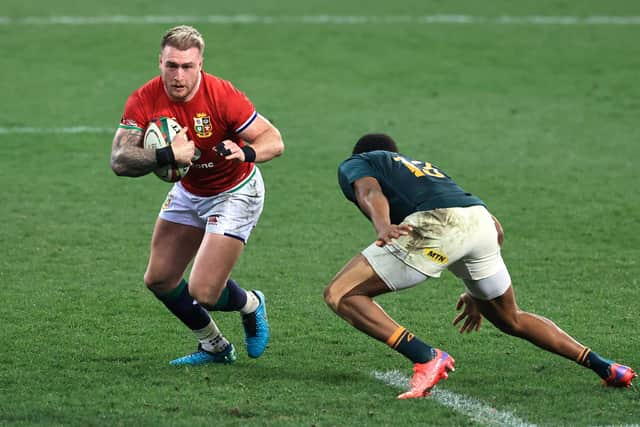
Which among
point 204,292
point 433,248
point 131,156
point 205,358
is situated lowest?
point 205,358

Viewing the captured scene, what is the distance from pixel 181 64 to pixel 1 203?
6738mm

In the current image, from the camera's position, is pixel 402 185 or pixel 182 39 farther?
pixel 182 39

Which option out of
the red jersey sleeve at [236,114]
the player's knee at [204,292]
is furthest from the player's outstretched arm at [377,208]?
the player's knee at [204,292]

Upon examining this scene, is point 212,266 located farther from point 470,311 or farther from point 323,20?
point 323,20

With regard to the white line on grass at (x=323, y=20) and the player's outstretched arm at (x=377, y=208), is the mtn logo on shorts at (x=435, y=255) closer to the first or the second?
the player's outstretched arm at (x=377, y=208)

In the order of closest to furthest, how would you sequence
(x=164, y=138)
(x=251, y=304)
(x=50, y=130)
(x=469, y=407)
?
(x=469, y=407) < (x=164, y=138) < (x=251, y=304) < (x=50, y=130)

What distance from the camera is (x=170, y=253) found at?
27.4ft

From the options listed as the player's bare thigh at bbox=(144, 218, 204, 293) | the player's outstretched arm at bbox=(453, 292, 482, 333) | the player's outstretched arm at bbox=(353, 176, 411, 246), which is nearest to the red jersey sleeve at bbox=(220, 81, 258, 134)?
the player's bare thigh at bbox=(144, 218, 204, 293)

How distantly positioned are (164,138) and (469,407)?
9.03ft

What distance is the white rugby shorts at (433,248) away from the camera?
7.35 meters

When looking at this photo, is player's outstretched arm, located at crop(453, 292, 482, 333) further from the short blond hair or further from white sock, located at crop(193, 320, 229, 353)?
the short blond hair

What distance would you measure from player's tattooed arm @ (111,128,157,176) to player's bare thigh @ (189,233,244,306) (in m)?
0.79

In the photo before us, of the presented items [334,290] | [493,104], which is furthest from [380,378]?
[493,104]

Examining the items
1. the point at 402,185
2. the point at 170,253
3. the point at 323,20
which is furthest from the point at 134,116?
the point at 323,20
